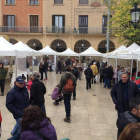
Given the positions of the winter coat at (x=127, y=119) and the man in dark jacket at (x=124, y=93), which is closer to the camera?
the winter coat at (x=127, y=119)

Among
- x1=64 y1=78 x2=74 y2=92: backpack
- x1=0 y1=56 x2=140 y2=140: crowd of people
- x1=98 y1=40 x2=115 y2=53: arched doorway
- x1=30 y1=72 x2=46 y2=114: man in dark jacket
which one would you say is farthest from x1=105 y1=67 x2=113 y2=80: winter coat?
x1=98 y1=40 x2=115 y2=53: arched doorway

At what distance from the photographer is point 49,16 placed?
26.0m

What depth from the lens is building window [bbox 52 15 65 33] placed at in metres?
25.9

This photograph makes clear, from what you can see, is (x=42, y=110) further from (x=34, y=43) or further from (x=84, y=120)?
(x=34, y=43)

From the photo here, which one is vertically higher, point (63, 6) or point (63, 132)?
point (63, 6)

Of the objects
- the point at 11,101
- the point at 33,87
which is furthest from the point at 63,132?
A: the point at 11,101

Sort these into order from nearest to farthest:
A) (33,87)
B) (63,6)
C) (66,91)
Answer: (33,87)
(66,91)
(63,6)

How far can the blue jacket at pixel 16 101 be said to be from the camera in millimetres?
3848

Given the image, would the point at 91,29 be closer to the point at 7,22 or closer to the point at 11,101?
the point at 7,22

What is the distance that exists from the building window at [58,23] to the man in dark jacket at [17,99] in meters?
22.6

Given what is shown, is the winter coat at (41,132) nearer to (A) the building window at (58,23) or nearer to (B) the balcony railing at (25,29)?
(A) the building window at (58,23)

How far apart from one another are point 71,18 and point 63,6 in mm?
1977

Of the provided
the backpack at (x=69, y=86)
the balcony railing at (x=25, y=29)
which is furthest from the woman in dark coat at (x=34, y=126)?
the balcony railing at (x=25, y=29)

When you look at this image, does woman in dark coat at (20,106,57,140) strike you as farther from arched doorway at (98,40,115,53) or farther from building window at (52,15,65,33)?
arched doorway at (98,40,115,53)
